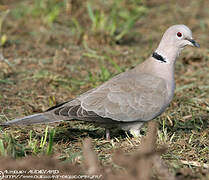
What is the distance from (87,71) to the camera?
5422 millimetres

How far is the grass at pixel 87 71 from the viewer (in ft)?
10.8

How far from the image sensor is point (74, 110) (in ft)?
11.4

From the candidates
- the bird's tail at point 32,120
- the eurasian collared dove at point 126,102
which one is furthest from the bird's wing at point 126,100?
the bird's tail at point 32,120

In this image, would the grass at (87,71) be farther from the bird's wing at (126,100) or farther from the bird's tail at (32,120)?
the bird's wing at (126,100)

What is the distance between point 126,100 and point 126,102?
20 millimetres

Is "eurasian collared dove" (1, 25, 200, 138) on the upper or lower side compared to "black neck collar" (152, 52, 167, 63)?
lower

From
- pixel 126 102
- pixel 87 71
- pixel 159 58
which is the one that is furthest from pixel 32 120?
pixel 87 71

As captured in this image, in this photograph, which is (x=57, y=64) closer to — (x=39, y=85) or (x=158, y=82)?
(x=39, y=85)

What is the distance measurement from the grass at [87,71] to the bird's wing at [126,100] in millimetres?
218

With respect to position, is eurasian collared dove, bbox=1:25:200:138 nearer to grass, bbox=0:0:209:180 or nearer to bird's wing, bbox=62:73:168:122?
bird's wing, bbox=62:73:168:122

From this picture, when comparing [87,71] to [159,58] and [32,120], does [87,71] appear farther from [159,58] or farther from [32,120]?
[32,120]

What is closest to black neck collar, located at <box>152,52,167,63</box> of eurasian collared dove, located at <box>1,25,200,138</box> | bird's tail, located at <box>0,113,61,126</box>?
eurasian collared dove, located at <box>1,25,200,138</box>

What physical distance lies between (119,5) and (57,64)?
236 centimetres

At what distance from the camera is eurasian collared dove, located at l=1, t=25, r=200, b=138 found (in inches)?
136
